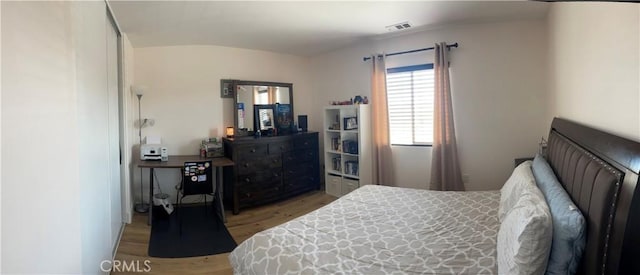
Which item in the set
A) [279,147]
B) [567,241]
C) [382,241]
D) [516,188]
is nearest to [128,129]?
[279,147]

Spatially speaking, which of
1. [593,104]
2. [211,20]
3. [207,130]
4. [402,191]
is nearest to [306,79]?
[207,130]

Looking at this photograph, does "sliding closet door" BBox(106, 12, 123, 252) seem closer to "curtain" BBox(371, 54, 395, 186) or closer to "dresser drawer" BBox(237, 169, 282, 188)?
"dresser drawer" BBox(237, 169, 282, 188)

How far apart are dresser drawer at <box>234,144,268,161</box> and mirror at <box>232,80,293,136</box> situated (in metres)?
0.50

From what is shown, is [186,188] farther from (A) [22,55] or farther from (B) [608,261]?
(B) [608,261]

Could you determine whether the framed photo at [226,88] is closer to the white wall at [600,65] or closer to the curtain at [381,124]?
the curtain at [381,124]

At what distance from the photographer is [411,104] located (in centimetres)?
403

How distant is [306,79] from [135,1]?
294cm

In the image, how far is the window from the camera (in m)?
3.90

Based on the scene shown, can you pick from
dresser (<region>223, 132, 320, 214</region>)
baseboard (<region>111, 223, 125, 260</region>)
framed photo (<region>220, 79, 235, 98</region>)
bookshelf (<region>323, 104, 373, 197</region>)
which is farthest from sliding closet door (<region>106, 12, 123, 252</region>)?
bookshelf (<region>323, 104, 373, 197</region>)

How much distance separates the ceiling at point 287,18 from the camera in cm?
279

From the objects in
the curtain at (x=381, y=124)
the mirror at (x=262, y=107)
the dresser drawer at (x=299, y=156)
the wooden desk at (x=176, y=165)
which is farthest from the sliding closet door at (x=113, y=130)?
the curtain at (x=381, y=124)

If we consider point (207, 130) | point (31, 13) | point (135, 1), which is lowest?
point (207, 130)

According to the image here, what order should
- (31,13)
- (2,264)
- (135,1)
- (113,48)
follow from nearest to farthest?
1. (2,264)
2. (31,13)
3. (135,1)
4. (113,48)

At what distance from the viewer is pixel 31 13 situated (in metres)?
1.31
